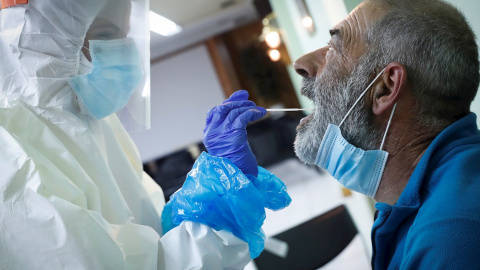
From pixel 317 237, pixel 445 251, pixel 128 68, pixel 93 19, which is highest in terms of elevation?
pixel 93 19

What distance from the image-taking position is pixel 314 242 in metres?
1.84

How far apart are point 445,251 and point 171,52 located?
7.81 metres

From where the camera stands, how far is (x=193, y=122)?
8164 millimetres

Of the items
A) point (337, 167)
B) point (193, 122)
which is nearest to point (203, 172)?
point (337, 167)

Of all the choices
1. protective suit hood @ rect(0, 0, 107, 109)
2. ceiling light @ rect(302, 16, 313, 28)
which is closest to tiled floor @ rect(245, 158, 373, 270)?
ceiling light @ rect(302, 16, 313, 28)

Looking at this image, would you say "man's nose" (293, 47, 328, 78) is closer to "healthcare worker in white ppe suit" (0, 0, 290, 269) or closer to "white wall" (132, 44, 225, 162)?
"healthcare worker in white ppe suit" (0, 0, 290, 269)

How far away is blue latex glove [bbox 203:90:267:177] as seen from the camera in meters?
1.14

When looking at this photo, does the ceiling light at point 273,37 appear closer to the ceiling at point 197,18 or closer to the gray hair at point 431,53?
the ceiling at point 197,18

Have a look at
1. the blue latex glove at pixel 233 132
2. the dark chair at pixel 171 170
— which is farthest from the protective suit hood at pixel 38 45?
the dark chair at pixel 171 170

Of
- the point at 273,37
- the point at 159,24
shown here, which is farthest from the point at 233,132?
the point at 159,24

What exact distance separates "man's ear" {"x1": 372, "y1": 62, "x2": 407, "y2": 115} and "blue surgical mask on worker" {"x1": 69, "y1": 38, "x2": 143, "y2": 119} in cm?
78

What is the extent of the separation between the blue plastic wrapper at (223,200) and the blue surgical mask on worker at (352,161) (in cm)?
22

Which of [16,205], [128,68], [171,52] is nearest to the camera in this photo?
[16,205]

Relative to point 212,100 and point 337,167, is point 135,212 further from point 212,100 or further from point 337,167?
point 212,100
